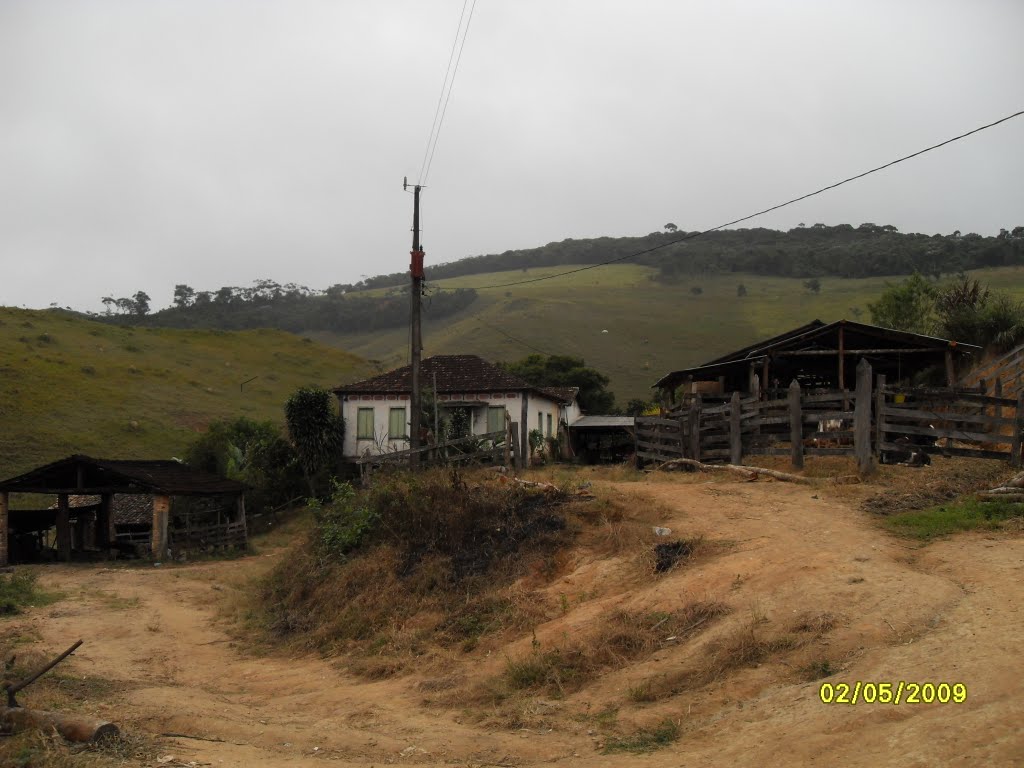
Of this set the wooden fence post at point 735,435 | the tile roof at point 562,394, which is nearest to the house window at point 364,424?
the tile roof at point 562,394

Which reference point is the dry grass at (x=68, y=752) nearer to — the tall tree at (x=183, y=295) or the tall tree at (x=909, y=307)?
the tall tree at (x=909, y=307)

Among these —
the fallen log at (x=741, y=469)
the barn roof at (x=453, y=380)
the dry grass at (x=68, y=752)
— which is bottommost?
the dry grass at (x=68, y=752)

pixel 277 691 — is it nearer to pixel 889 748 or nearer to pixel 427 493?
pixel 427 493

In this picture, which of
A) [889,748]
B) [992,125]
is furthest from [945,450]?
[889,748]

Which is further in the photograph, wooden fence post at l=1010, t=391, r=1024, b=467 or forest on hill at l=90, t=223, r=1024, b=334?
forest on hill at l=90, t=223, r=1024, b=334

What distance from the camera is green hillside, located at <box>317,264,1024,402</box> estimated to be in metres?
70.4

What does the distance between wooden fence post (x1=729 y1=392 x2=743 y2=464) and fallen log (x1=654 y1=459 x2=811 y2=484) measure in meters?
0.32

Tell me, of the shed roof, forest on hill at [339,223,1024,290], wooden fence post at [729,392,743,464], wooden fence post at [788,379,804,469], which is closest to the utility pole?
wooden fence post at [729,392,743,464]

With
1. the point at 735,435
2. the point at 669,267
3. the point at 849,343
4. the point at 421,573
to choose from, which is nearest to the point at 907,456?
the point at 735,435

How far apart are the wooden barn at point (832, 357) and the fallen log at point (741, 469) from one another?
4499mm

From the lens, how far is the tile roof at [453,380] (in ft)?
111

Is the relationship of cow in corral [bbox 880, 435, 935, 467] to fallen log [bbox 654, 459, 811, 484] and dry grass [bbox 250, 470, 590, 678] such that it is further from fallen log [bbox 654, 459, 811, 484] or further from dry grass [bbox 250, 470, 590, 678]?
dry grass [bbox 250, 470, 590, 678]

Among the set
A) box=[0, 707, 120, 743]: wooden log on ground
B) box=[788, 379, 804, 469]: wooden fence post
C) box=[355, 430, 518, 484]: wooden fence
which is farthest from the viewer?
box=[355, 430, 518, 484]: wooden fence

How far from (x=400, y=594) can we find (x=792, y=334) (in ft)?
49.0
